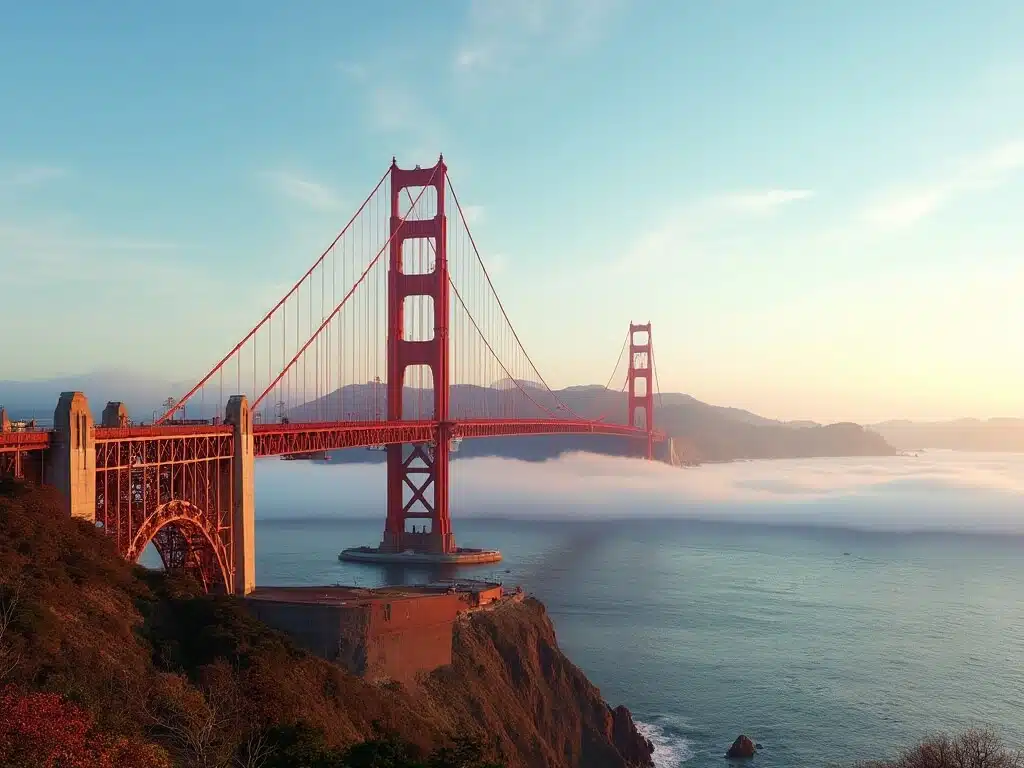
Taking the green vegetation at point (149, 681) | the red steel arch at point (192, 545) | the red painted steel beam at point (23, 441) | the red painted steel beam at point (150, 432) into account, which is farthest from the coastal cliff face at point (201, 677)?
the red steel arch at point (192, 545)

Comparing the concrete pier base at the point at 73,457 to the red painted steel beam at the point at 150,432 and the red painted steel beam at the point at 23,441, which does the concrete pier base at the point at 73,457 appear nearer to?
the red painted steel beam at the point at 23,441

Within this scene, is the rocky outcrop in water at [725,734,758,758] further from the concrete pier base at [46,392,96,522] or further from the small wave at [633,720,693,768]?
the concrete pier base at [46,392,96,522]

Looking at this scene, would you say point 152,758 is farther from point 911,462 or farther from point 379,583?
point 911,462

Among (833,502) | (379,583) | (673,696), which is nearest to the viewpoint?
(673,696)

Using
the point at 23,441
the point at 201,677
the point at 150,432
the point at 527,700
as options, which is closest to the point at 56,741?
the point at 201,677

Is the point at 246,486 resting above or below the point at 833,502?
above

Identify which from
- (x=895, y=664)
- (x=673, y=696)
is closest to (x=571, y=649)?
(x=673, y=696)

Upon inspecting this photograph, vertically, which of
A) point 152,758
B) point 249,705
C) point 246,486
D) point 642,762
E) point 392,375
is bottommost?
point 642,762
